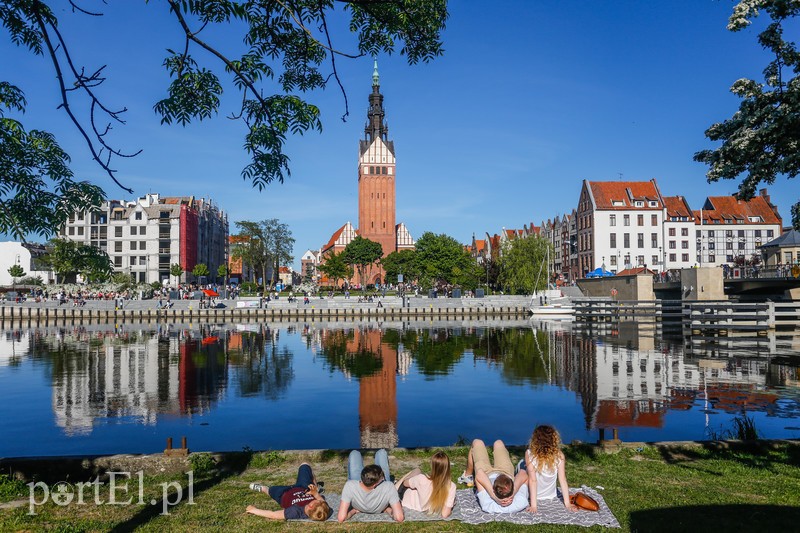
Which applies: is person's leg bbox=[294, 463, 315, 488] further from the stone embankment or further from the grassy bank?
the stone embankment

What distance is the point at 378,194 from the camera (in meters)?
125

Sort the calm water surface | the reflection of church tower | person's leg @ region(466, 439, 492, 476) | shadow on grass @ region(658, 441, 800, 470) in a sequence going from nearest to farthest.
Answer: person's leg @ region(466, 439, 492, 476) < shadow on grass @ region(658, 441, 800, 470) < the reflection of church tower < the calm water surface

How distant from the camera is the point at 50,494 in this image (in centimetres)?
845

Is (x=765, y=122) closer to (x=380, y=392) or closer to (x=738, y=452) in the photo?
(x=738, y=452)

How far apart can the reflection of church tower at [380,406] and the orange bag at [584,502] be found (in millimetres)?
6856

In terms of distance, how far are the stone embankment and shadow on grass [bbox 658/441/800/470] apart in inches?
2425

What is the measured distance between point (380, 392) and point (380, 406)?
2613 mm

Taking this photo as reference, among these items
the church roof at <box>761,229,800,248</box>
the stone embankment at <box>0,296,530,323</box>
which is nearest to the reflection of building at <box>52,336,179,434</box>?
the stone embankment at <box>0,296,530,323</box>

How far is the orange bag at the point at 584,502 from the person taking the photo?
24.8ft

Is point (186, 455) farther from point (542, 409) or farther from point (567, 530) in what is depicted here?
point (542, 409)

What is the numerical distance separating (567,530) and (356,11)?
7.08 meters

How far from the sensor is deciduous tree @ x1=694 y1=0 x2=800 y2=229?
9.95 metres

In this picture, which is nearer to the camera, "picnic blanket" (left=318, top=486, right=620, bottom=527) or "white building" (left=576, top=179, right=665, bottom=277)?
"picnic blanket" (left=318, top=486, right=620, bottom=527)

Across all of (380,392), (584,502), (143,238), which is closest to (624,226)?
(380,392)
